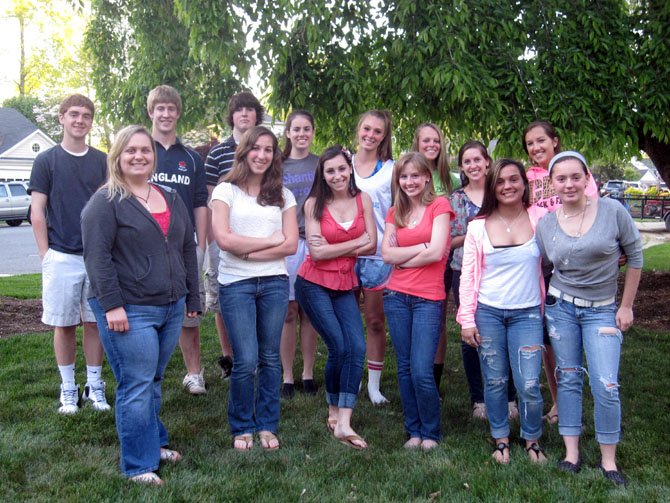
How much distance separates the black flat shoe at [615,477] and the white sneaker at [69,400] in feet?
11.4

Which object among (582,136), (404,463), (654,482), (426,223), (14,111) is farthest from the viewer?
(14,111)

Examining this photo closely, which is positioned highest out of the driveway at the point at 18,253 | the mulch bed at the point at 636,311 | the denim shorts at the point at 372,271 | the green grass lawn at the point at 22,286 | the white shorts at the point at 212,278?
the denim shorts at the point at 372,271

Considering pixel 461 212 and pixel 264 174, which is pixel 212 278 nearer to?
pixel 264 174

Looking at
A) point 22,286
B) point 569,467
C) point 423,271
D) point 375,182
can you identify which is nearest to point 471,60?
point 375,182

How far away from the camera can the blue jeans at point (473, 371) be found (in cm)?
483

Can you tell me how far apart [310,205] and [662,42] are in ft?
15.6

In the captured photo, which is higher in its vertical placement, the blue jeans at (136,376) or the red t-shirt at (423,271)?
the red t-shirt at (423,271)

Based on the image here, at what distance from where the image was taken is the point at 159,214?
3711 millimetres

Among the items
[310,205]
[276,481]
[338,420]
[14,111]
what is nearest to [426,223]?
[310,205]

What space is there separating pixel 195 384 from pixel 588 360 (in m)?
3.03

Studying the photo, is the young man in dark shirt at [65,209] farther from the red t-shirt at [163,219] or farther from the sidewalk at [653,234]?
the sidewalk at [653,234]

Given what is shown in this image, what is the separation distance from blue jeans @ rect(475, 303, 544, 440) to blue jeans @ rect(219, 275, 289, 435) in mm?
1250

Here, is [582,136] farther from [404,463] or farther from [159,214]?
[159,214]

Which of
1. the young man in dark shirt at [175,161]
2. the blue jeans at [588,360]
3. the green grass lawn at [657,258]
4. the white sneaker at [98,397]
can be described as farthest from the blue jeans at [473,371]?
the green grass lawn at [657,258]
